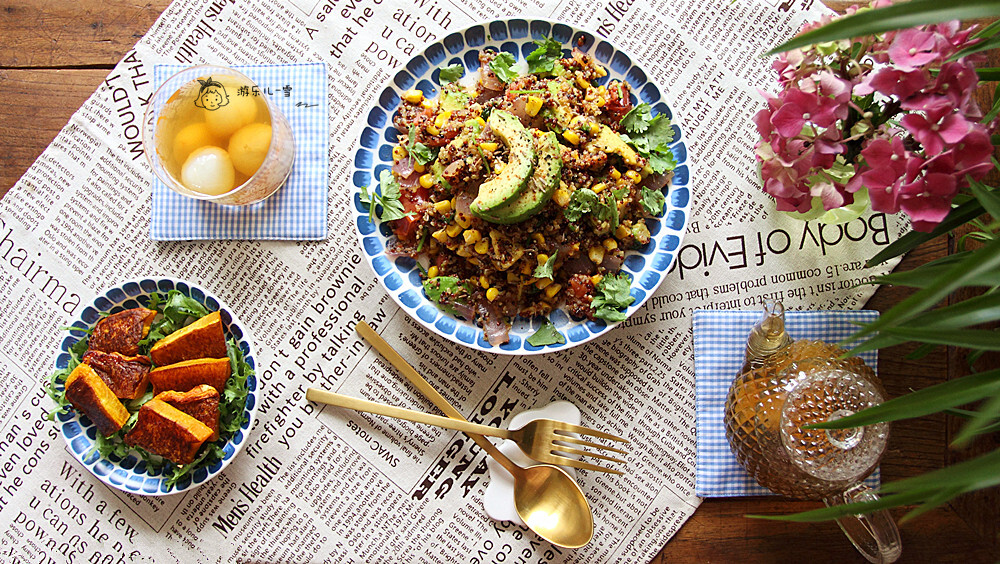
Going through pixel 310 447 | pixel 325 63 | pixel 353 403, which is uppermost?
pixel 325 63

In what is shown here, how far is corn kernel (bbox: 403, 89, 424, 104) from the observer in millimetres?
1561

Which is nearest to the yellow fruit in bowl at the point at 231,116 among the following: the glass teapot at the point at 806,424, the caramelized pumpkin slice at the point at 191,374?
the caramelized pumpkin slice at the point at 191,374

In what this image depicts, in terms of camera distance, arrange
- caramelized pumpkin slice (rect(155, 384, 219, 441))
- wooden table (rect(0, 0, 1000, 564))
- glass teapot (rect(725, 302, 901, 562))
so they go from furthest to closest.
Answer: wooden table (rect(0, 0, 1000, 564))
caramelized pumpkin slice (rect(155, 384, 219, 441))
glass teapot (rect(725, 302, 901, 562))

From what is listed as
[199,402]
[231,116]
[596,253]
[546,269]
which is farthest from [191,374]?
[596,253]

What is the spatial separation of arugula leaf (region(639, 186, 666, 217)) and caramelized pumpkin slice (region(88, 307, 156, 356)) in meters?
1.17

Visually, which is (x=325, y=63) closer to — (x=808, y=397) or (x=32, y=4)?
(x=32, y=4)

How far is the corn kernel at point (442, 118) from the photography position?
1.50 m

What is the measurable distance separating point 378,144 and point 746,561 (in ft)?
4.38

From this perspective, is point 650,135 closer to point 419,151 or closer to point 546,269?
point 546,269

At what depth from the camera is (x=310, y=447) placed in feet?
5.48

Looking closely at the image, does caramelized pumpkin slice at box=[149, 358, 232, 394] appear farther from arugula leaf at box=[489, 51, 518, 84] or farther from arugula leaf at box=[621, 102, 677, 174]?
arugula leaf at box=[621, 102, 677, 174]

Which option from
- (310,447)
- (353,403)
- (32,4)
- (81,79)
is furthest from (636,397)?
(32,4)

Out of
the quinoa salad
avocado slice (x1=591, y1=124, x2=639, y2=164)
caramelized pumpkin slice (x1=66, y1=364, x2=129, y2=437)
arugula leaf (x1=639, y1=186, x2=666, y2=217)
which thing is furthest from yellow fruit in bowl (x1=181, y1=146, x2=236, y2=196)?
arugula leaf (x1=639, y1=186, x2=666, y2=217)

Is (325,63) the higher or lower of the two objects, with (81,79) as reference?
higher
